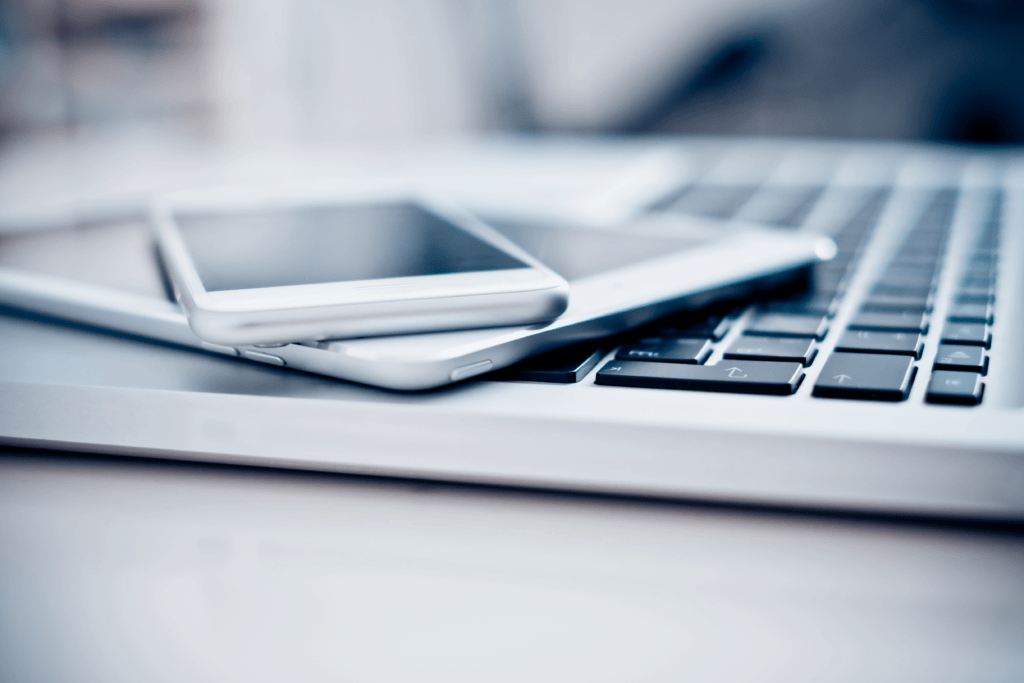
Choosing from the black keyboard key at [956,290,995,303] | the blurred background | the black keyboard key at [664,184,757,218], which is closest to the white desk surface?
the black keyboard key at [956,290,995,303]

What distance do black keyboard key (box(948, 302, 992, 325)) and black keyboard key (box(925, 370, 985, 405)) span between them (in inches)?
2.1

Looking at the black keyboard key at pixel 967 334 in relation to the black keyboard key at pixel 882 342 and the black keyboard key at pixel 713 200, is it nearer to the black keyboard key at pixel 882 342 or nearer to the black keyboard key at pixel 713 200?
the black keyboard key at pixel 882 342

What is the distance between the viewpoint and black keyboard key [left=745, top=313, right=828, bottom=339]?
0.74 feet

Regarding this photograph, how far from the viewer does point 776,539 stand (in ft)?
0.57

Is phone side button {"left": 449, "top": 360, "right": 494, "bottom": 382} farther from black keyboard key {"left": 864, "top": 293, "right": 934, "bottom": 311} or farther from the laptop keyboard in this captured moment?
black keyboard key {"left": 864, "top": 293, "right": 934, "bottom": 311}

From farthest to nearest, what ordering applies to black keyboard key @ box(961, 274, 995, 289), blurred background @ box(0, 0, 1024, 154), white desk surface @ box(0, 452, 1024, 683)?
blurred background @ box(0, 0, 1024, 154)
black keyboard key @ box(961, 274, 995, 289)
white desk surface @ box(0, 452, 1024, 683)

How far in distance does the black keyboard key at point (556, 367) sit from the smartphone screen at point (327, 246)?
0.03 meters

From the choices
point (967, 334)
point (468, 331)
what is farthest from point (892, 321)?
point (468, 331)

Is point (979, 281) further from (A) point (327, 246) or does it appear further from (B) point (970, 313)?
(A) point (327, 246)

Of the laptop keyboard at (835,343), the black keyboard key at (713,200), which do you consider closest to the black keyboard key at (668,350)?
the laptop keyboard at (835,343)

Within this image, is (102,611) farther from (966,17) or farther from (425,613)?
(966,17)

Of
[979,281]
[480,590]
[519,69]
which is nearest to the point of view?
[480,590]

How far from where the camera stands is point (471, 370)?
0.63 feet

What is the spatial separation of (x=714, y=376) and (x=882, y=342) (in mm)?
52
